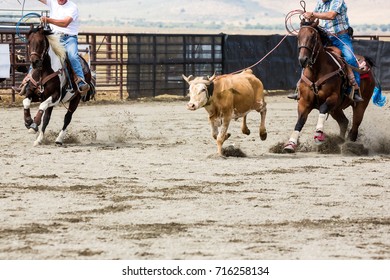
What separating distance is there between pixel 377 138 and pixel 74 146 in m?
4.05

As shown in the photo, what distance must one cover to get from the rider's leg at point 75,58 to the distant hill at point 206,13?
13799cm

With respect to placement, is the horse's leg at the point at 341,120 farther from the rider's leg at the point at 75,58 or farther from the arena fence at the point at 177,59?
the arena fence at the point at 177,59

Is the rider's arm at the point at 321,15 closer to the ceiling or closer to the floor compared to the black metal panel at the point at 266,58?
closer to the ceiling

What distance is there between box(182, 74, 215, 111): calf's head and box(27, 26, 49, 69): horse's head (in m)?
2.27

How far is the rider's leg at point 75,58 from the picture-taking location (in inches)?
528

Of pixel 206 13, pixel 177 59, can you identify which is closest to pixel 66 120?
pixel 177 59

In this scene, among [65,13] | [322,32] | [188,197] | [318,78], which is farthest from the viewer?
[65,13]

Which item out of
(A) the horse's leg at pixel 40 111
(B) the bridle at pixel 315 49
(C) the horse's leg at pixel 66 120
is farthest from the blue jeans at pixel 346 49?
(A) the horse's leg at pixel 40 111

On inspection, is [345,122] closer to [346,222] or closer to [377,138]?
[377,138]

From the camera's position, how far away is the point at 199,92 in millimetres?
11586

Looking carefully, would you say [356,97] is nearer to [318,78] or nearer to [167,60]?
[318,78]

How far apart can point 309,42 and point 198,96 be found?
160 centimetres

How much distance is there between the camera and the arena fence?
22.9 metres

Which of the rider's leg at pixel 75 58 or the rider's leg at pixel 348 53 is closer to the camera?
the rider's leg at pixel 348 53
